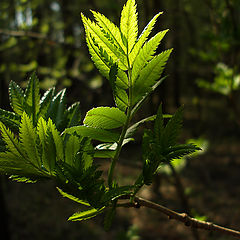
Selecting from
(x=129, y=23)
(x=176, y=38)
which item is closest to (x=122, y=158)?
(x=129, y=23)

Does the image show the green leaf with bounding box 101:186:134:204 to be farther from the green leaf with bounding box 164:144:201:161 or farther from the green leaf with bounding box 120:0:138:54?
the green leaf with bounding box 120:0:138:54

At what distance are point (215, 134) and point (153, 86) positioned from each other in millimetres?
14396

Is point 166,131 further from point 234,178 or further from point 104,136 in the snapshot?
point 234,178

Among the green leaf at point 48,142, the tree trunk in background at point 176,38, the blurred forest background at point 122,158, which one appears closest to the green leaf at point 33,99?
the green leaf at point 48,142

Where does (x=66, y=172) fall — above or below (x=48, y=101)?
below

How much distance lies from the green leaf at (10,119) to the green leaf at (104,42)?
26 centimetres

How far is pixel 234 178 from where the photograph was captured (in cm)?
957

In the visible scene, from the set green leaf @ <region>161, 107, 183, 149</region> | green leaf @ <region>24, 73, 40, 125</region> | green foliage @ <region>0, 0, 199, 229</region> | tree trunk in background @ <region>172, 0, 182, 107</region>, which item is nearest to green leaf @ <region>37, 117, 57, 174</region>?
green foliage @ <region>0, 0, 199, 229</region>

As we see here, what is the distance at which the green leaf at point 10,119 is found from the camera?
2.32ft

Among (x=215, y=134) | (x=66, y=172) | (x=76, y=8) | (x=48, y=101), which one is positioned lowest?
(x=215, y=134)

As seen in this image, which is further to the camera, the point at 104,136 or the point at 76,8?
the point at 76,8

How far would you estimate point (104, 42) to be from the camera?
62 cm

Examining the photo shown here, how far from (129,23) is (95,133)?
234 mm

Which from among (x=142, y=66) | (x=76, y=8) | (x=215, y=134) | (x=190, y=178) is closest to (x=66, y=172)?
(x=142, y=66)
